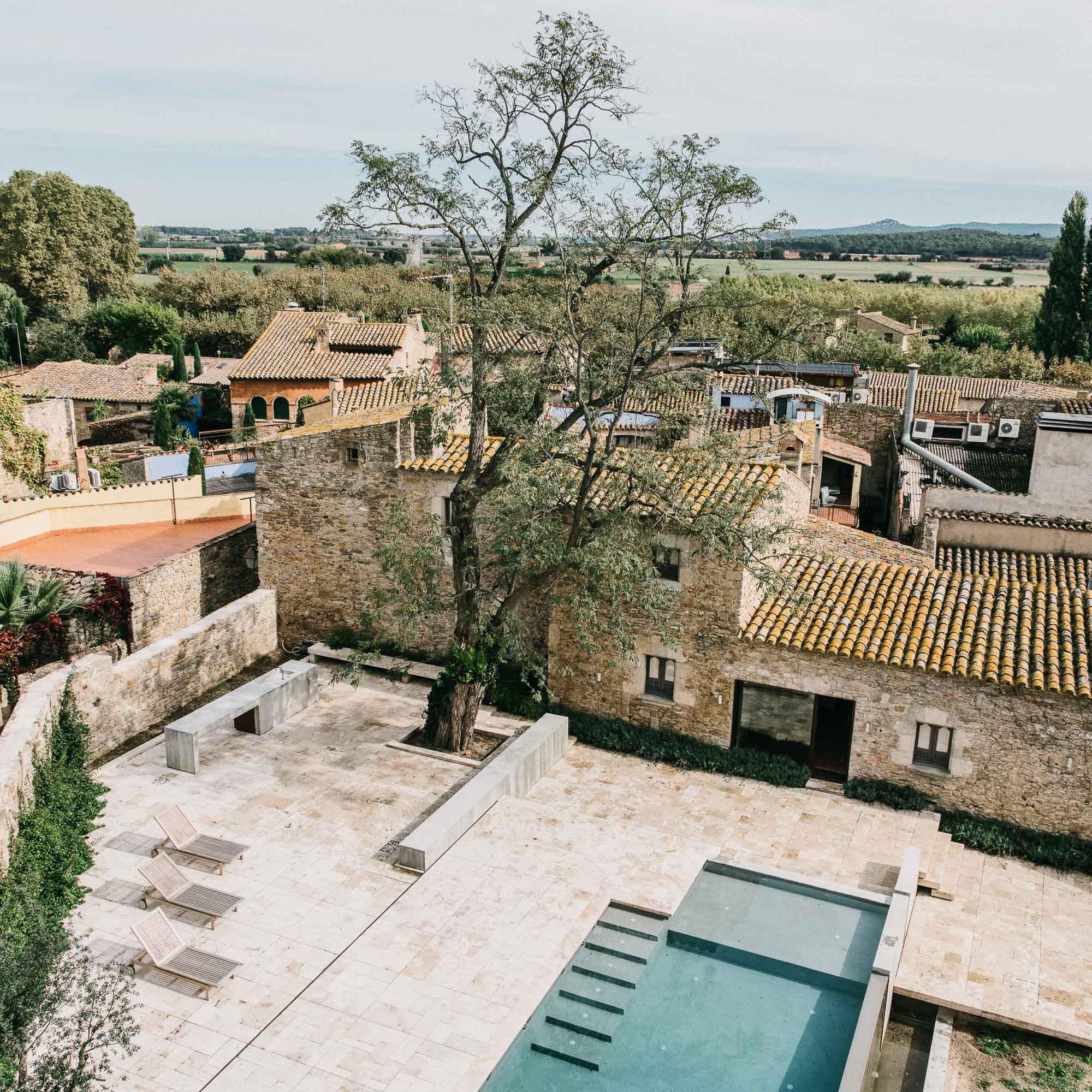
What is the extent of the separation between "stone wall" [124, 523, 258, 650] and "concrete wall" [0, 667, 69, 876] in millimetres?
3291

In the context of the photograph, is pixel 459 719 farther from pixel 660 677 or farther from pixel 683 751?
pixel 683 751

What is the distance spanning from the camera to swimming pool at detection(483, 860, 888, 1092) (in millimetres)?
10609

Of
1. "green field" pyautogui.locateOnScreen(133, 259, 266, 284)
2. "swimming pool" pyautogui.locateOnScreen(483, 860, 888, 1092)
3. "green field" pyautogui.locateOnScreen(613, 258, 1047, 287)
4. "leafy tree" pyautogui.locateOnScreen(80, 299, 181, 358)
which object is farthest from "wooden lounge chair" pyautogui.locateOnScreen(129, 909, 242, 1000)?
"green field" pyautogui.locateOnScreen(133, 259, 266, 284)

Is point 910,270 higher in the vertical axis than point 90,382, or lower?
higher

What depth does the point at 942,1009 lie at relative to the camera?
39.8ft

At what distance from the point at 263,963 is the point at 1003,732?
10873mm

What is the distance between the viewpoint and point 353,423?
2061 cm

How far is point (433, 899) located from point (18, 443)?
2468 centimetres

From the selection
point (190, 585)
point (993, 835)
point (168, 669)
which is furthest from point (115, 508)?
point (993, 835)

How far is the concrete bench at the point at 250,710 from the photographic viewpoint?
16.2 m

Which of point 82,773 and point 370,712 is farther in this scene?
point 370,712

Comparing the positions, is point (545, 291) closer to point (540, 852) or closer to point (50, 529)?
point (540, 852)

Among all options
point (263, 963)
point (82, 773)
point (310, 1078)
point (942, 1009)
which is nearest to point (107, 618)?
point (82, 773)

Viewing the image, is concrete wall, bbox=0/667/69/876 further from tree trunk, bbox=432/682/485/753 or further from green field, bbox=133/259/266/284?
green field, bbox=133/259/266/284
